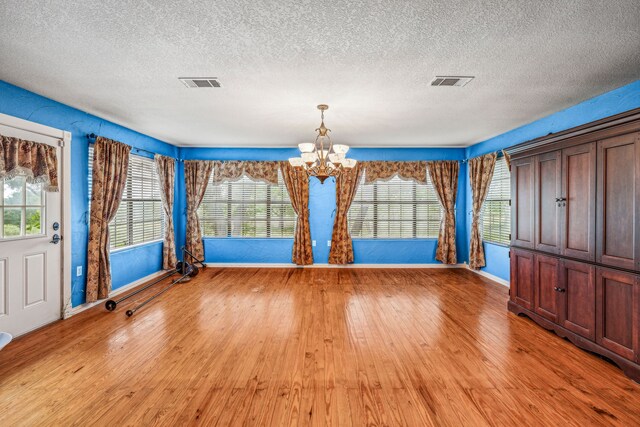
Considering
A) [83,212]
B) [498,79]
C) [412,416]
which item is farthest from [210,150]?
[412,416]

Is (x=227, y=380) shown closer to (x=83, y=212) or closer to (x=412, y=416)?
(x=412, y=416)

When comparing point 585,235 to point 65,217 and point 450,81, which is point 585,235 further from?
point 65,217

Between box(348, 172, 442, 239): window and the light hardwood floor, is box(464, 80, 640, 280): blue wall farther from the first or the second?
the light hardwood floor

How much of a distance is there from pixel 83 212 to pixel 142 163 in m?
1.59

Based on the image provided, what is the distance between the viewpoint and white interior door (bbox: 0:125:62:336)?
296 centimetres

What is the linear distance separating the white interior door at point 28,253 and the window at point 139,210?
3.29 feet

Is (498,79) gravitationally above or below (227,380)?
above

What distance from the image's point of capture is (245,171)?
6.34 meters

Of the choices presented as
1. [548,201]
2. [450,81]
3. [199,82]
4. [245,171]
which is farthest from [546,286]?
[245,171]

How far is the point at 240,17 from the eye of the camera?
76.0 inches

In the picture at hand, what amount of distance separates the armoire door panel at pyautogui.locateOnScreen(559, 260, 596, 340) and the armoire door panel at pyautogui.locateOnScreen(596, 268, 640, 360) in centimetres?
6

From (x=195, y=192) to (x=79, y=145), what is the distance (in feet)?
8.38

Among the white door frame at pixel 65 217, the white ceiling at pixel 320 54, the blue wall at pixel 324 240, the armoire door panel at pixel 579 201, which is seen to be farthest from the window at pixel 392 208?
the white door frame at pixel 65 217

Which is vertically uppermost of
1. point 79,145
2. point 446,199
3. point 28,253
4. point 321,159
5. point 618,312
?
point 79,145
